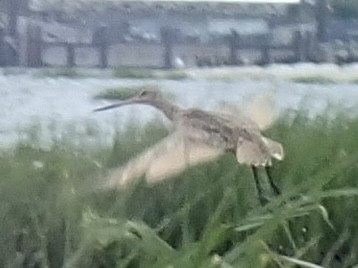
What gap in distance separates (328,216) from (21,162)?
155 mm

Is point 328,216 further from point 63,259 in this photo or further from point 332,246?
point 63,259

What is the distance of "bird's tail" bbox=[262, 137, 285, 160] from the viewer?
50cm

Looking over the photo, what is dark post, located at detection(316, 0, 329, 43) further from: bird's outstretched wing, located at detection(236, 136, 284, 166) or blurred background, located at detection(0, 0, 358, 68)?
bird's outstretched wing, located at detection(236, 136, 284, 166)

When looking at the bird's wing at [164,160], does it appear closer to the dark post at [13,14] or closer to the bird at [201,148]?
the bird at [201,148]

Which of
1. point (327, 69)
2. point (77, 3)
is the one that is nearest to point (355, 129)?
point (327, 69)

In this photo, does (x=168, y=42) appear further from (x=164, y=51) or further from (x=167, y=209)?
(x=167, y=209)

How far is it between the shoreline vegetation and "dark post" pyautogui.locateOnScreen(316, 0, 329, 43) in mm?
18

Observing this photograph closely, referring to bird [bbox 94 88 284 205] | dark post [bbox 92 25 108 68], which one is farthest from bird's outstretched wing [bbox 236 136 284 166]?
dark post [bbox 92 25 108 68]

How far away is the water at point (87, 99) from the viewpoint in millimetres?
534

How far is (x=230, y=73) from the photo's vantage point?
57 centimetres

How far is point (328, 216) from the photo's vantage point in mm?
487

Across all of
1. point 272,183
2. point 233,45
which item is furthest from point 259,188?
point 233,45

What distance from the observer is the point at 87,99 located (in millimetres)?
543

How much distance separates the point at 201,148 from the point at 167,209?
1.5 inches
